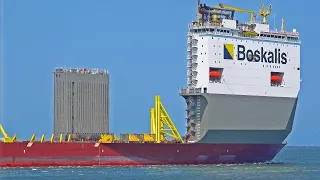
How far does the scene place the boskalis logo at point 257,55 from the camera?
59.5 metres

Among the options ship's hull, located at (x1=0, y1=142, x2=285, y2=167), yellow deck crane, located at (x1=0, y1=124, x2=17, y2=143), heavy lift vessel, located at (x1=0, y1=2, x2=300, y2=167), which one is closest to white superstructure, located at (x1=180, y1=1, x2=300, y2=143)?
heavy lift vessel, located at (x1=0, y1=2, x2=300, y2=167)

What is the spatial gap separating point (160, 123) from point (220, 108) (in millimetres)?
4221

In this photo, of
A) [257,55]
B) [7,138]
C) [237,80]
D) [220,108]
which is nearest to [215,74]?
[237,80]

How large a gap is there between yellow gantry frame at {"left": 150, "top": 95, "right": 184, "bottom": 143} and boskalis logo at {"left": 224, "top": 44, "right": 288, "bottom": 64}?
5.51 metres

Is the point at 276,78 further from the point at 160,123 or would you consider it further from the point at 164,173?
the point at 164,173

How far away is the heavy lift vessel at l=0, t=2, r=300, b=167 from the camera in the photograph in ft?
189

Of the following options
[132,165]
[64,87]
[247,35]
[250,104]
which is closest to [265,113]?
[250,104]

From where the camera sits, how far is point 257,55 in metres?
60.8

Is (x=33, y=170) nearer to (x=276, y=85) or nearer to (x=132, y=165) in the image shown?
(x=132, y=165)

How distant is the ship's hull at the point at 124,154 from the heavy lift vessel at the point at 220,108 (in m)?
0.06

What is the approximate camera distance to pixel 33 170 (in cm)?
5397

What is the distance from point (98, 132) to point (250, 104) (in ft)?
34.1

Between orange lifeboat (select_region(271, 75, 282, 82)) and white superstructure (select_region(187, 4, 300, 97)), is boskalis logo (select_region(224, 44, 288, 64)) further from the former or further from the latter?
orange lifeboat (select_region(271, 75, 282, 82))

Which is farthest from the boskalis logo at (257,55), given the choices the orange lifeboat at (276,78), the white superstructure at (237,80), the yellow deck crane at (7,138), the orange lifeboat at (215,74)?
the yellow deck crane at (7,138)
